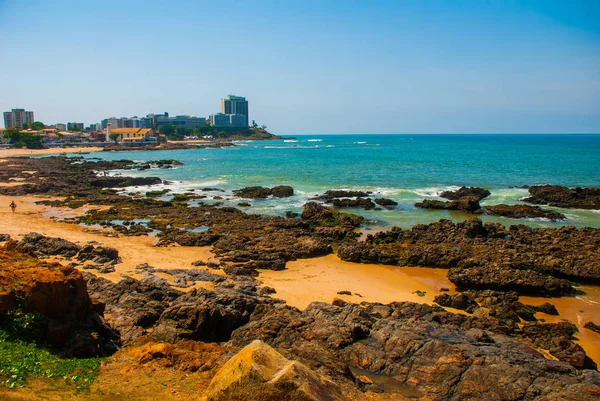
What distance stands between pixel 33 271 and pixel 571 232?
3043 centimetres

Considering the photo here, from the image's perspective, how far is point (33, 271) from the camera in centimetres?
1128

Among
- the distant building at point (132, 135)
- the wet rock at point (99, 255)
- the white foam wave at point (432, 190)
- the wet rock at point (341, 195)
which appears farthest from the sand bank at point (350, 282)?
the distant building at point (132, 135)

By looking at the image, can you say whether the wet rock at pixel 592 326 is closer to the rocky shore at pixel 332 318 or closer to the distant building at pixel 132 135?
the rocky shore at pixel 332 318

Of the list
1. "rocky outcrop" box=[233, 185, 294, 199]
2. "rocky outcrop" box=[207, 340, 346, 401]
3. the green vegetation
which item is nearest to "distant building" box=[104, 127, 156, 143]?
"rocky outcrop" box=[233, 185, 294, 199]

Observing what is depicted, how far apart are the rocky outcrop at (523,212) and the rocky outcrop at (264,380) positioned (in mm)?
33841

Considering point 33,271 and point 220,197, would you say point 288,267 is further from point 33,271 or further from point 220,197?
point 220,197

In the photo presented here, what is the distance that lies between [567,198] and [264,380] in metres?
44.0

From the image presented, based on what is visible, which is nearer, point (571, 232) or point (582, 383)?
point (582, 383)

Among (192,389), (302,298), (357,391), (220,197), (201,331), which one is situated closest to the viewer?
(192,389)

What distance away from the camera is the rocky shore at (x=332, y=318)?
33.7ft

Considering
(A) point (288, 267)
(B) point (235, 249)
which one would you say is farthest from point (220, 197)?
(A) point (288, 267)

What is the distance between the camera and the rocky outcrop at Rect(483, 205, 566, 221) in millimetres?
35125

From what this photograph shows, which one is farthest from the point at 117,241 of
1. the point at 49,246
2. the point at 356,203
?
the point at 356,203

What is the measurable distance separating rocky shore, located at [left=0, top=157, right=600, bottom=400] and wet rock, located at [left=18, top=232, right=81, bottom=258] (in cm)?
9
